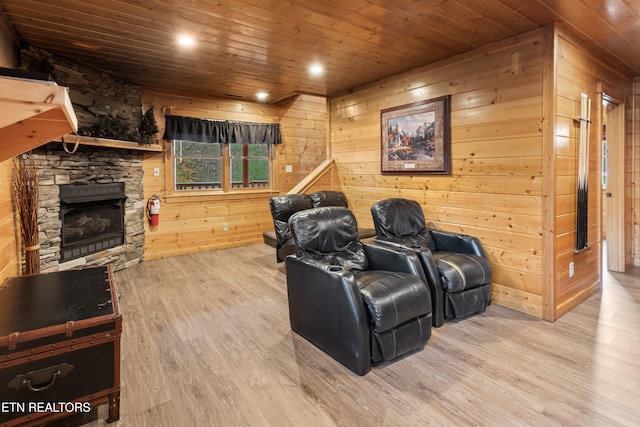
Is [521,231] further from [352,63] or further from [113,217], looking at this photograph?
[113,217]

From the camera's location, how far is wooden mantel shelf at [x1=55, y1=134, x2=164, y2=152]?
3720mm

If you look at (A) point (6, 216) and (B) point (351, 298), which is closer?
(B) point (351, 298)

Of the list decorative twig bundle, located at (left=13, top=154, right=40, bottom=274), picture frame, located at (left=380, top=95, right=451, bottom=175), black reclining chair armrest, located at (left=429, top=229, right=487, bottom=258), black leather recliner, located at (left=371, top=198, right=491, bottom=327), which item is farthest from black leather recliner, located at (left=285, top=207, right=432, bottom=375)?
decorative twig bundle, located at (left=13, top=154, right=40, bottom=274)

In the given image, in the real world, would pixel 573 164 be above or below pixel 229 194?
above

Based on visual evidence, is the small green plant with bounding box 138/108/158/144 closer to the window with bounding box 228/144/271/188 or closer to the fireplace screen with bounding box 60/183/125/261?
the fireplace screen with bounding box 60/183/125/261

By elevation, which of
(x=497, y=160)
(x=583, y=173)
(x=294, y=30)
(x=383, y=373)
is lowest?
(x=383, y=373)

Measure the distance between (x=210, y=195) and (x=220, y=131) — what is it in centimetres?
108

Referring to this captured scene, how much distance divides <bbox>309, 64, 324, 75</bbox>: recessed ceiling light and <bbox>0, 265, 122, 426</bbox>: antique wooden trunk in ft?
10.8

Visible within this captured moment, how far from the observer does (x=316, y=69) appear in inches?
166

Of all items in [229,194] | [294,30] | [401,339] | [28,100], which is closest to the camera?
[28,100]

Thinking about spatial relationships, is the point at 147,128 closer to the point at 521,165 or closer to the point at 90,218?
the point at 90,218

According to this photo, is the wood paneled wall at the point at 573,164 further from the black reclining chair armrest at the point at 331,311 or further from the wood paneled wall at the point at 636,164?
the black reclining chair armrest at the point at 331,311

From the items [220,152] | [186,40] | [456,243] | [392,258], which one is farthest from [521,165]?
[220,152]

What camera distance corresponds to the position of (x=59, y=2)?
2.55 m
